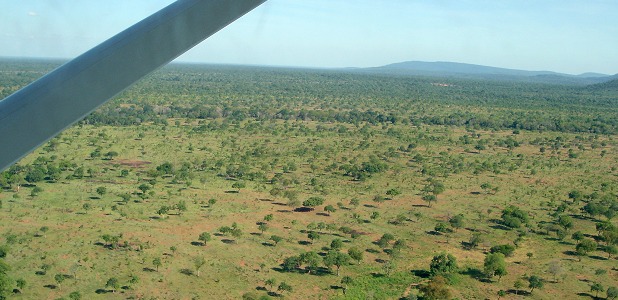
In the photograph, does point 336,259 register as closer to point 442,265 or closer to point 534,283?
point 442,265

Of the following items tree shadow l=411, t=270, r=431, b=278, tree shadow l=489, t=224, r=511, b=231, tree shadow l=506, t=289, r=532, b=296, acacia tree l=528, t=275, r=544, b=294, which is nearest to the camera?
tree shadow l=506, t=289, r=532, b=296

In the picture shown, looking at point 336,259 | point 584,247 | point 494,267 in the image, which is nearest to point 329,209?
point 336,259

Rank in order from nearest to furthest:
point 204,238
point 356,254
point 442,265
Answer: point 442,265, point 356,254, point 204,238

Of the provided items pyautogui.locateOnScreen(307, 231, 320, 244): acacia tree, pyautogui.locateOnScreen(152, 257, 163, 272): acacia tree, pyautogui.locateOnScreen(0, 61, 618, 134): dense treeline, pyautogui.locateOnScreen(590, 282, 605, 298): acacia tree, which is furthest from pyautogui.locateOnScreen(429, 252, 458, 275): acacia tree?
pyautogui.locateOnScreen(0, 61, 618, 134): dense treeline

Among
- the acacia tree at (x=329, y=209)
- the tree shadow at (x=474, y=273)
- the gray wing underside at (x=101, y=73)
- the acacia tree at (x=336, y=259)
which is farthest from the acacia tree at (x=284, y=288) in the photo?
the gray wing underside at (x=101, y=73)

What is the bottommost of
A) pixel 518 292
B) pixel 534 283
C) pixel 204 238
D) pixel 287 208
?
pixel 518 292

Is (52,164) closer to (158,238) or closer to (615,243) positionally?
(158,238)

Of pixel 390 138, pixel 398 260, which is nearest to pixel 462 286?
pixel 398 260

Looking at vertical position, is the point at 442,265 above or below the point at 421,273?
above

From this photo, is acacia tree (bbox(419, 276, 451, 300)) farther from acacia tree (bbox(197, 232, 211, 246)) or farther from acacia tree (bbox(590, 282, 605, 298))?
acacia tree (bbox(197, 232, 211, 246))
